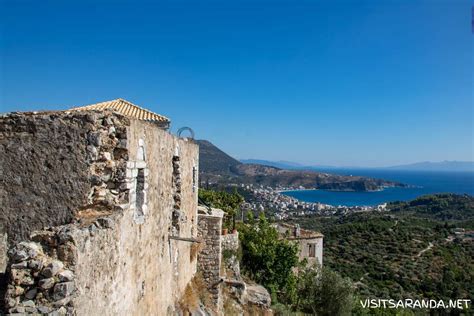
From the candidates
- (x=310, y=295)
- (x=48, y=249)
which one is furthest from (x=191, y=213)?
(x=310, y=295)

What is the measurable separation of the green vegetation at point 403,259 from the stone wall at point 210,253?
958 inches

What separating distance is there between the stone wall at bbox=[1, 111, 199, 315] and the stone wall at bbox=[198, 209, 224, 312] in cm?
637

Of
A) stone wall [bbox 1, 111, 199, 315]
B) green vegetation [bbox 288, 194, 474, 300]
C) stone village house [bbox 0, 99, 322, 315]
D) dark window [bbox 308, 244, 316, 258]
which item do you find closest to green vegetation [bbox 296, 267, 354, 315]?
dark window [bbox 308, 244, 316, 258]

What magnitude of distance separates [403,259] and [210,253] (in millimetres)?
47339

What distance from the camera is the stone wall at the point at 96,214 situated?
4.43 meters

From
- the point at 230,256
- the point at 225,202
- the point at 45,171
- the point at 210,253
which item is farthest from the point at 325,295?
the point at 45,171

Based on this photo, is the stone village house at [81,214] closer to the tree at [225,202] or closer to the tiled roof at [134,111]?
the tiled roof at [134,111]

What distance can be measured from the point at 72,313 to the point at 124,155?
2.89 m

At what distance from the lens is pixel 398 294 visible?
1656 inches

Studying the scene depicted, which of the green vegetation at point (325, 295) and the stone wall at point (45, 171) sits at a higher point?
the stone wall at point (45, 171)

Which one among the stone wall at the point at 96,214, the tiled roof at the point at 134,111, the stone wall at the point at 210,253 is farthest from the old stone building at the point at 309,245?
the stone wall at the point at 96,214

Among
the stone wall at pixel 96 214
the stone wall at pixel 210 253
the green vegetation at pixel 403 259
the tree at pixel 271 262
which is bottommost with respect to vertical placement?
the green vegetation at pixel 403 259

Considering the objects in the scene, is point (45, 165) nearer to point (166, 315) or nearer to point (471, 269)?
point (166, 315)

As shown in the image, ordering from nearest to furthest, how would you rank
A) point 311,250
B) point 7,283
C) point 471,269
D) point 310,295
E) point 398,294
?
1. point 7,283
2. point 310,295
3. point 311,250
4. point 398,294
5. point 471,269
